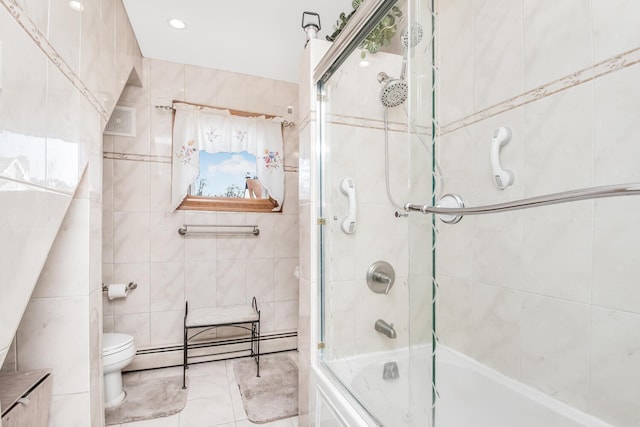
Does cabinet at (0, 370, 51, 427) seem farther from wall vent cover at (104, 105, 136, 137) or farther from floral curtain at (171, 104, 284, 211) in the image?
wall vent cover at (104, 105, 136, 137)

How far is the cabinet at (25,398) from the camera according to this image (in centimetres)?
99

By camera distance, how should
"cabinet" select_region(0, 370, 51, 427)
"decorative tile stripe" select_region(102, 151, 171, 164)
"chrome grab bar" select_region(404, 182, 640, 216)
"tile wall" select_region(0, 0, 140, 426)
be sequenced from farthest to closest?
"decorative tile stripe" select_region(102, 151, 171, 164) < "cabinet" select_region(0, 370, 51, 427) < "tile wall" select_region(0, 0, 140, 426) < "chrome grab bar" select_region(404, 182, 640, 216)

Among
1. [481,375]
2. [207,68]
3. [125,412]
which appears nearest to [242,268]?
[125,412]

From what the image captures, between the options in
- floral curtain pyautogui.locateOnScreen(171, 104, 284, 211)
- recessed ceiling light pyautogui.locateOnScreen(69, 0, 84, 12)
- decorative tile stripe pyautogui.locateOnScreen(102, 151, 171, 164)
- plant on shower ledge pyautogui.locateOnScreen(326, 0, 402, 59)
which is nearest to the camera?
plant on shower ledge pyautogui.locateOnScreen(326, 0, 402, 59)

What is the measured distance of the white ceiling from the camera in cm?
189

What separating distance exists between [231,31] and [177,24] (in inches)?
14.0

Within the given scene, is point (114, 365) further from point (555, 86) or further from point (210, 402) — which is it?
point (555, 86)

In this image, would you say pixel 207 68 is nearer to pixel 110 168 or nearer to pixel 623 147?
pixel 110 168

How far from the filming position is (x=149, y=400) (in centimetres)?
206

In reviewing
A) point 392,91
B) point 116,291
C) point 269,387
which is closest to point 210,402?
point 269,387

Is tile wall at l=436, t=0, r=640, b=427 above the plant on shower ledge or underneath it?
underneath

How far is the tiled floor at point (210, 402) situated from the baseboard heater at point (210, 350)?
0.06m

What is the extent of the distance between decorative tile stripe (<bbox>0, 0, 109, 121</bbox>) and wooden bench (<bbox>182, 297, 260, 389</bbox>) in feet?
5.33

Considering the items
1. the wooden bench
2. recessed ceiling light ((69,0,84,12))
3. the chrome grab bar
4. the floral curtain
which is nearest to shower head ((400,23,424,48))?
the chrome grab bar
